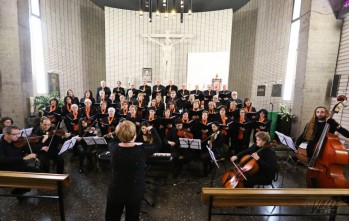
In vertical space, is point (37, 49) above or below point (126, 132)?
above

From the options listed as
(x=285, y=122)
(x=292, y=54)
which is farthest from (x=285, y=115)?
(x=292, y=54)

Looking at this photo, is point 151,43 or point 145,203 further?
point 151,43

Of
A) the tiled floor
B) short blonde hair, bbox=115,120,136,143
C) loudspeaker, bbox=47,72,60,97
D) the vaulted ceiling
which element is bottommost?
the tiled floor

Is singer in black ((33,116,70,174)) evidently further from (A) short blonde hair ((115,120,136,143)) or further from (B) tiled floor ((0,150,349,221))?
(A) short blonde hair ((115,120,136,143))

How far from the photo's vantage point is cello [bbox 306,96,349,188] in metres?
2.81

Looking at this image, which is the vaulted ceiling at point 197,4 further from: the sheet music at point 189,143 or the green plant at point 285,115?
the sheet music at point 189,143

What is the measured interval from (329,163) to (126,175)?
297cm

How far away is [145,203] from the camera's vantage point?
3057mm

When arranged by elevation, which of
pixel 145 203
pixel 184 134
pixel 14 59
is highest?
pixel 14 59

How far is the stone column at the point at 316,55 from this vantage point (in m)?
5.52

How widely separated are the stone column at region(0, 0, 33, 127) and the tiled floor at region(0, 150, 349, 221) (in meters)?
3.27

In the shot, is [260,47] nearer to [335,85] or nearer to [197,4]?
[197,4]

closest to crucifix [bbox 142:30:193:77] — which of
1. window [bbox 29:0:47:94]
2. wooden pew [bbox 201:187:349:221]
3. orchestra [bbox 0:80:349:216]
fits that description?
orchestra [bbox 0:80:349:216]

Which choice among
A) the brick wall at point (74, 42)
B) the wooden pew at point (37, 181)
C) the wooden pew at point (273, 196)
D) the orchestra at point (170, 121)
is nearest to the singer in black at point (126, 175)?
the wooden pew at point (273, 196)
